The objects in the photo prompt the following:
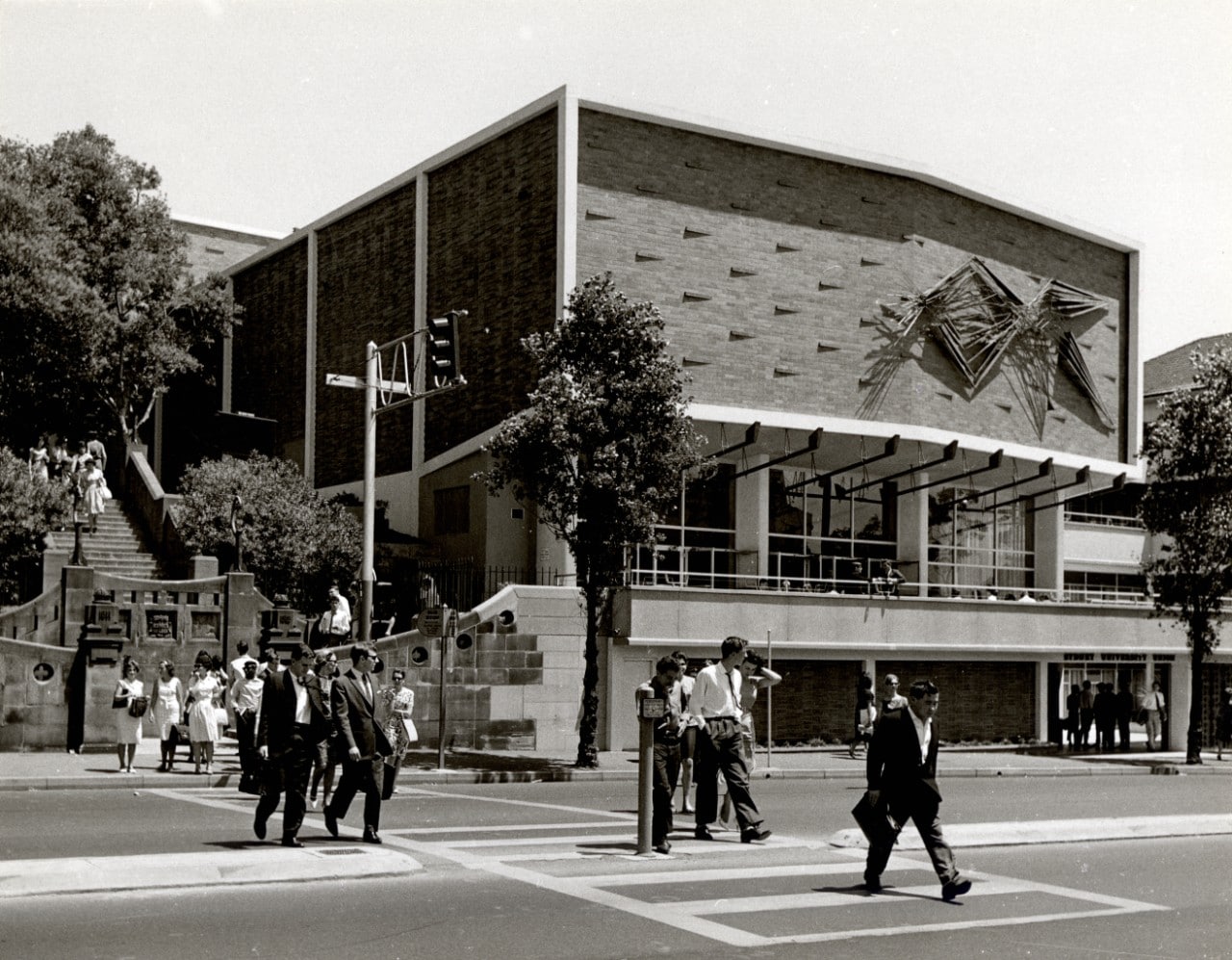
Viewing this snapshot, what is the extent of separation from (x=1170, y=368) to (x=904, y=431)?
26251mm

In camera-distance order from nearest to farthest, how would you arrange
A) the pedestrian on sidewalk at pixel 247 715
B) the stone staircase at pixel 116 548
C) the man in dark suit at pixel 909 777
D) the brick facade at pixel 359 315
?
1. the man in dark suit at pixel 909 777
2. the pedestrian on sidewalk at pixel 247 715
3. the stone staircase at pixel 116 548
4. the brick facade at pixel 359 315

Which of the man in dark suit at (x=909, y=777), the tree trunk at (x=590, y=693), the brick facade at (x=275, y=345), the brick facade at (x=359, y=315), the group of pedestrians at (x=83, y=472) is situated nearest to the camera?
the man in dark suit at (x=909, y=777)

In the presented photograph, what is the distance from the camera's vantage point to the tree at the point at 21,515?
29062 millimetres

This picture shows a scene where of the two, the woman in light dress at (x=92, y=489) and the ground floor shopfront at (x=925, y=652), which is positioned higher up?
the woman in light dress at (x=92, y=489)

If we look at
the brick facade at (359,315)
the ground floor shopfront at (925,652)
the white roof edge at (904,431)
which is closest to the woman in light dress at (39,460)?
the brick facade at (359,315)

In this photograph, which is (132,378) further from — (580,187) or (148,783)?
(148,783)

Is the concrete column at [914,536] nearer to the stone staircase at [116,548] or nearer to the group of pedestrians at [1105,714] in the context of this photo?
the group of pedestrians at [1105,714]

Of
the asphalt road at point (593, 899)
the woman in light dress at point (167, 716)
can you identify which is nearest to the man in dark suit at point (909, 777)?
the asphalt road at point (593, 899)

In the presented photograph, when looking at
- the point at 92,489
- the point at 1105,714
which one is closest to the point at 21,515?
the point at 92,489

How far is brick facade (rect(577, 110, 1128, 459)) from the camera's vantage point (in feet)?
101

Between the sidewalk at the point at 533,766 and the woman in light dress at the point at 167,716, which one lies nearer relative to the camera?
the sidewalk at the point at 533,766

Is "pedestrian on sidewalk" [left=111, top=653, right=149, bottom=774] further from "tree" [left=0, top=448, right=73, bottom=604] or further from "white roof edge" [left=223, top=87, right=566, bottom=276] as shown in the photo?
"white roof edge" [left=223, top=87, right=566, bottom=276]

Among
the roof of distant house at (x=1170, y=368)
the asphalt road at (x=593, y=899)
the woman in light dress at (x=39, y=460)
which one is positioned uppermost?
the roof of distant house at (x=1170, y=368)

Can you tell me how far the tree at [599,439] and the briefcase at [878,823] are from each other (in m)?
12.8
